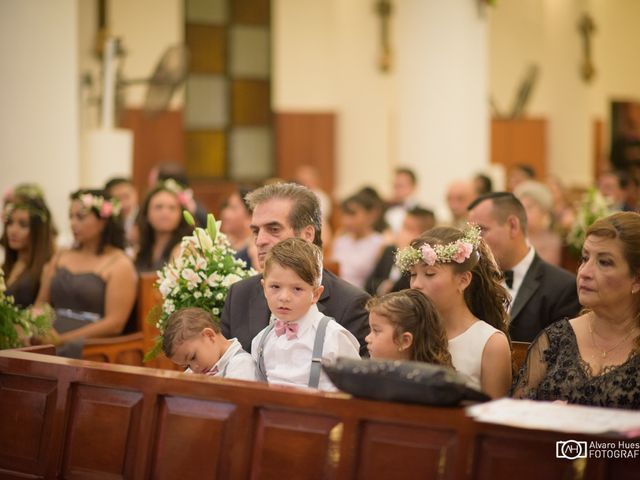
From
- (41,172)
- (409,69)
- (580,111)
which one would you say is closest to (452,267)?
(41,172)

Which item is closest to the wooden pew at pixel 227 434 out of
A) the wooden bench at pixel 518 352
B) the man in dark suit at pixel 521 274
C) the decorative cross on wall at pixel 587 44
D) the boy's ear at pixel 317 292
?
the boy's ear at pixel 317 292

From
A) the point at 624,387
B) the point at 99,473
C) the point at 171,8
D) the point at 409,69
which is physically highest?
the point at 171,8

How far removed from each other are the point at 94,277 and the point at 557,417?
4912mm

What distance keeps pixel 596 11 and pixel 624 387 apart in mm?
18713

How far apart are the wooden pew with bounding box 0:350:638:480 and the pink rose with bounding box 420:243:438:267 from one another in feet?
3.75

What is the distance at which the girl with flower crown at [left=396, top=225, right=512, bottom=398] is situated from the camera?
454 centimetres

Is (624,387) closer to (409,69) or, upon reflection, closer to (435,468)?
(435,468)

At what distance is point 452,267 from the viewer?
15.4ft

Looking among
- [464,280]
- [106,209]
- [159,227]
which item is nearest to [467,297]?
[464,280]

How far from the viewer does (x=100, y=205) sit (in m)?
7.67

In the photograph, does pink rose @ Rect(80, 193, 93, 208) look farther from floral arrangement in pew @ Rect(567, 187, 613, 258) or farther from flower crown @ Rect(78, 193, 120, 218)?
floral arrangement in pew @ Rect(567, 187, 613, 258)

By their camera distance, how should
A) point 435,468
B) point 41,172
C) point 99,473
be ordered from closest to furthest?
point 435,468 < point 99,473 < point 41,172

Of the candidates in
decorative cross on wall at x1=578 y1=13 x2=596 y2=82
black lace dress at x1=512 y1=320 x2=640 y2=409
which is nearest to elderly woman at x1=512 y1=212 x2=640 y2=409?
black lace dress at x1=512 y1=320 x2=640 y2=409

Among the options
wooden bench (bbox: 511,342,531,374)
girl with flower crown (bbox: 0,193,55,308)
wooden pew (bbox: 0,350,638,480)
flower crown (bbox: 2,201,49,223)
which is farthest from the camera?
flower crown (bbox: 2,201,49,223)
